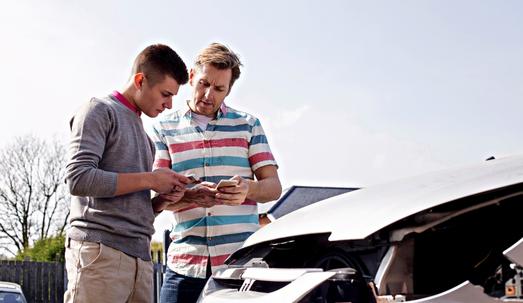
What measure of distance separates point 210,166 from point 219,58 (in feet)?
1.48

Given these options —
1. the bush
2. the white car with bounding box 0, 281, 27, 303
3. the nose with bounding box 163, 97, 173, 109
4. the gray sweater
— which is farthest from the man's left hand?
the bush

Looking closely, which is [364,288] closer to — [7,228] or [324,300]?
[324,300]

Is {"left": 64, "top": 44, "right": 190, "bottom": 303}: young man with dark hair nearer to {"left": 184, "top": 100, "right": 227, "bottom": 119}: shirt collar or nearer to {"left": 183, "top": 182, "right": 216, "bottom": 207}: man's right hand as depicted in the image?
{"left": 183, "top": 182, "right": 216, "bottom": 207}: man's right hand

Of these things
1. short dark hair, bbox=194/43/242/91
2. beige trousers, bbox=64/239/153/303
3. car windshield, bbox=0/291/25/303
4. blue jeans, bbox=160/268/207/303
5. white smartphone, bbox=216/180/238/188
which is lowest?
car windshield, bbox=0/291/25/303

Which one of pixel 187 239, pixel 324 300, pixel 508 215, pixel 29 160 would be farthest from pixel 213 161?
pixel 29 160

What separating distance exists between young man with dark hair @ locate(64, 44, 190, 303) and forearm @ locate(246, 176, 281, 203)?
1.12 feet

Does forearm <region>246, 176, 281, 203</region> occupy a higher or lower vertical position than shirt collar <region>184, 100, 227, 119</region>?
lower

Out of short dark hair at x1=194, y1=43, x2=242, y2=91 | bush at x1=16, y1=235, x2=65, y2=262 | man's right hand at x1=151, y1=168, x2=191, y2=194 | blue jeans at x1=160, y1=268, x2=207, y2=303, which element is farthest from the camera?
bush at x1=16, y1=235, x2=65, y2=262

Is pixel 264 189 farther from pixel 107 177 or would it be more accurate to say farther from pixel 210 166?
pixel 107 177

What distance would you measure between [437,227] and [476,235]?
12cm

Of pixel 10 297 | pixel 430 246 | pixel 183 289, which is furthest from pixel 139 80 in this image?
pixel 10 297

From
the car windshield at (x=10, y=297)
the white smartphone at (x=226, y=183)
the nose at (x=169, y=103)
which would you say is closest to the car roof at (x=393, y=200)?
the white smartphone at (x=226, y=183)

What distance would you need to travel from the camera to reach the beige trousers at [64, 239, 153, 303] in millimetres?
2389

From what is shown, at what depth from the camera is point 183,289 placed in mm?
2848
